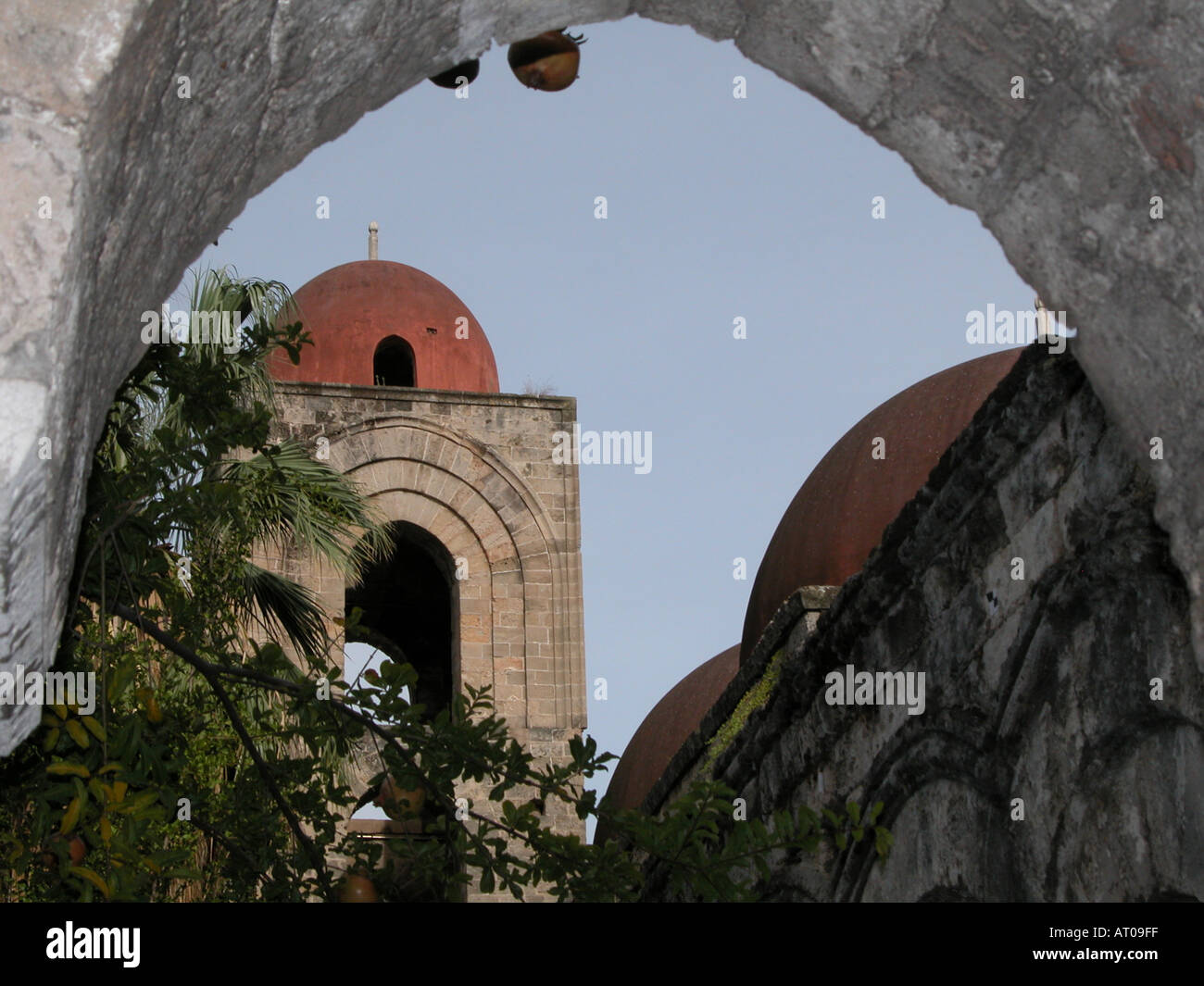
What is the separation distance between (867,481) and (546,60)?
6306 mm

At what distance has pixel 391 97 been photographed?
2.27 m

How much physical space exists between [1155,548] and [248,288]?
29.0 feet

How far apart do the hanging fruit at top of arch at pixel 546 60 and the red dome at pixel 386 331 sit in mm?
16246

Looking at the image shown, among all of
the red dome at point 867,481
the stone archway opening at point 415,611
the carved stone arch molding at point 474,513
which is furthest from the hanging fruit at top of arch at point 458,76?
the stone archway opening at point 415,611

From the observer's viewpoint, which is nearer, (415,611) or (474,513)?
(474,513)

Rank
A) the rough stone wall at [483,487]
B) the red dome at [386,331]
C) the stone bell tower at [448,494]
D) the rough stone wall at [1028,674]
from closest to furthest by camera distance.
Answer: the rough stone wall at [1028,674]
the stone bell tower at [448,494]
the rough stone wall at [483,487]
the red dome at [386,331]

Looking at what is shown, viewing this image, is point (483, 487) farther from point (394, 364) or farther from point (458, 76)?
point (458, 76)

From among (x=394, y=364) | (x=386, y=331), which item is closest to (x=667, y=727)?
(x=386, y=331)

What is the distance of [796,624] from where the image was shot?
309 inches

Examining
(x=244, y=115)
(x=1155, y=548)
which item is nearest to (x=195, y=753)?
(x=1155, y=548)

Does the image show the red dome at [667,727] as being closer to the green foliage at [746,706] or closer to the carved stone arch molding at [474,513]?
the carved stone arch molding at [474,513]

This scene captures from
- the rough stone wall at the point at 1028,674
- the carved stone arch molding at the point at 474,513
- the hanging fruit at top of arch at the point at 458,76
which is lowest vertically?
the rough stone wall at the point at 1028,674

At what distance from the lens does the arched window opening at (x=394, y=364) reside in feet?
63.6

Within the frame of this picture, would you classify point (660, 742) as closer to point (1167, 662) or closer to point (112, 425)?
point (112, 425)
